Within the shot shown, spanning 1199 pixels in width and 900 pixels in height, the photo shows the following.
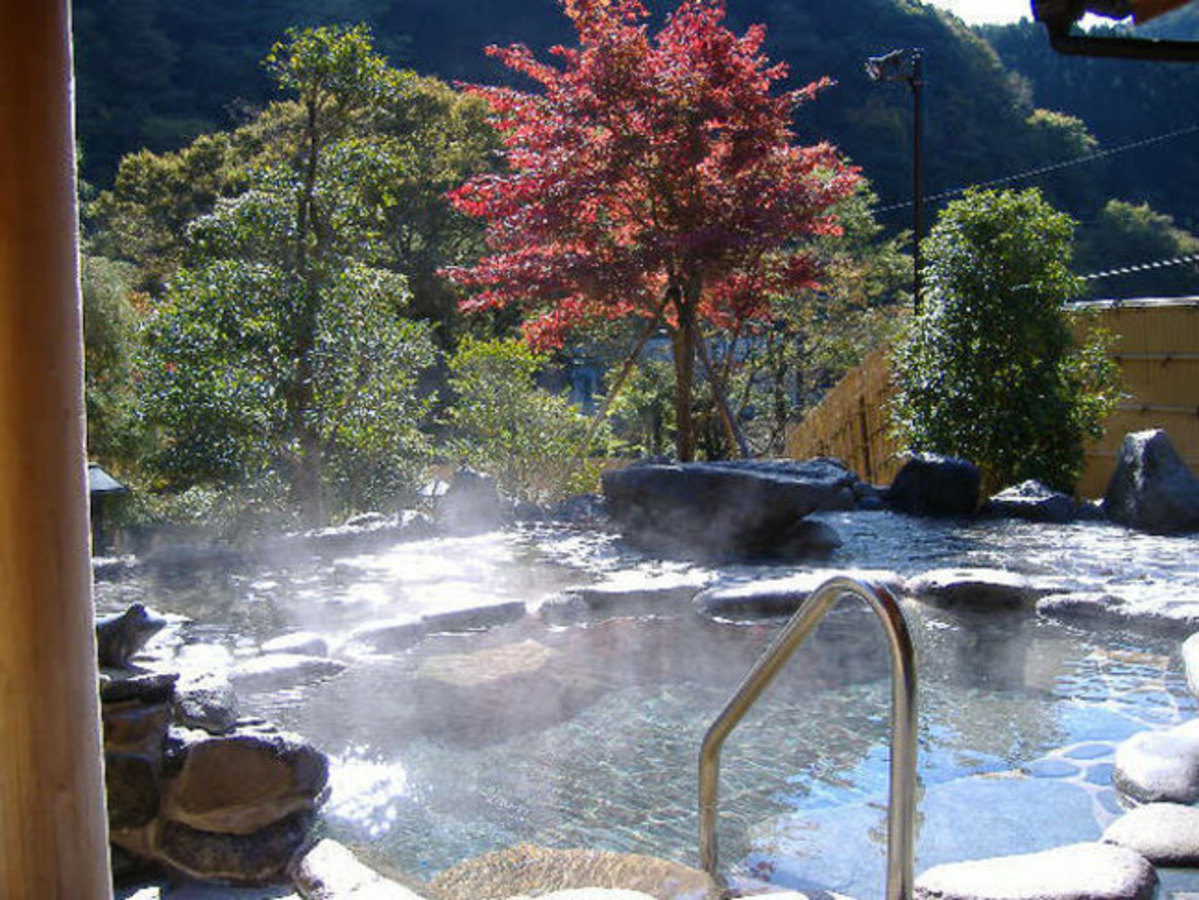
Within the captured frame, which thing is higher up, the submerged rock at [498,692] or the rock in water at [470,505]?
the rock in water at [470,505]

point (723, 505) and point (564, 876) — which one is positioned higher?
point (723, 505)

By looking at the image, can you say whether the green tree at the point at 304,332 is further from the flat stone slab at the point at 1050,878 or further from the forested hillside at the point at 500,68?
the forested hillside at the point at 500,68

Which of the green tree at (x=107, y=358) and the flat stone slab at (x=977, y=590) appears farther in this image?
the green tree at (x=107, y=358)

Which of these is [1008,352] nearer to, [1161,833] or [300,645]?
[300,645]

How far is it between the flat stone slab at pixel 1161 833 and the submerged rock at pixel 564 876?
3.71 feet

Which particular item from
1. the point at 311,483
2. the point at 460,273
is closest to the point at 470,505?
the point at 311,483

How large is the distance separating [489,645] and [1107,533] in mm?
4832

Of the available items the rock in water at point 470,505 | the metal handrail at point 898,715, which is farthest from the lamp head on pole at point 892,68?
the metal handrail at point 898,715

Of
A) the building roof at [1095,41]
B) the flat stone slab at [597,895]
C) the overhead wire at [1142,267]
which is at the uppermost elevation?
the overhead wire at [1142,267]

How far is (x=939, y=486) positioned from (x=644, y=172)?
3.40 m

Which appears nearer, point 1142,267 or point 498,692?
point 498,692

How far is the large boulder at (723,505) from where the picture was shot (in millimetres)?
7488

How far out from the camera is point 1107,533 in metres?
8.07

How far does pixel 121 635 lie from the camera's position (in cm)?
438
